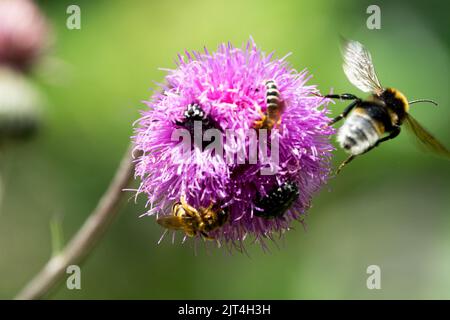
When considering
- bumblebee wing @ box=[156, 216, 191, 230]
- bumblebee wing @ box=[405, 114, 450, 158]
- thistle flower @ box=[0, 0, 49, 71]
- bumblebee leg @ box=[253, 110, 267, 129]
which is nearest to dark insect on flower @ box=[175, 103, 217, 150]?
bumblebee leg @ box=[253, 110, 267, 129]

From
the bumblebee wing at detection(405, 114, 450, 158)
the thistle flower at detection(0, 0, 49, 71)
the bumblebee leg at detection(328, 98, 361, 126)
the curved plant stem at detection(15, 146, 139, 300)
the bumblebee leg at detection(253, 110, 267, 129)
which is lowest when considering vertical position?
the curved plant stem at detection(15, 146, 139, 300)

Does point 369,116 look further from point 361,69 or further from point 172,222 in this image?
point 172,222

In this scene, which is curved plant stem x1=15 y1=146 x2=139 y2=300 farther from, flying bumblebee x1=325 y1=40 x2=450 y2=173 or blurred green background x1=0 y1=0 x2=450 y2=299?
blurred green background x1=0 y1=0 x2=450 y2=299

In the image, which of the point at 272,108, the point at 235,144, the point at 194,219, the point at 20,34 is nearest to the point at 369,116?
the point at 272,108

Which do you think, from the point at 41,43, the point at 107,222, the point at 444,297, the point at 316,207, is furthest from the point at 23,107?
the point at 444,297

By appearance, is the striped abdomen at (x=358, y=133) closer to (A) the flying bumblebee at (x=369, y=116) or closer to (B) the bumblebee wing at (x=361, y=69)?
(A) the flying bumblebee at (x=369, y=116)
